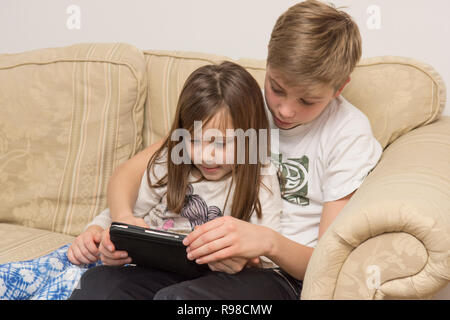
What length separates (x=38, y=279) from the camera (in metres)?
1.19

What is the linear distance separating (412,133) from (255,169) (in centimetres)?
45

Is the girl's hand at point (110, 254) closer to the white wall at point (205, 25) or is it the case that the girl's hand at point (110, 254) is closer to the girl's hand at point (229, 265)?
the girl's hand at point (229, 265)

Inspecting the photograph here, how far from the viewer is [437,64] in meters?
1.58

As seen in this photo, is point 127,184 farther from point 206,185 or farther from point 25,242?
point 25,242

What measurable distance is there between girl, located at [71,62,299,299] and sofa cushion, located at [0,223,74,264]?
0.66ft

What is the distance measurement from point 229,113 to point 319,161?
26 cm

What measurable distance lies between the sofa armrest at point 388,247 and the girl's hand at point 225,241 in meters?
0.13

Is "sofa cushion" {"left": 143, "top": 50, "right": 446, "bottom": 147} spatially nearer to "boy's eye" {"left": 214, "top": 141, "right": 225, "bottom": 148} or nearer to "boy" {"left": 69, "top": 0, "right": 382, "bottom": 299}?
"boy" {"left": 69, "top": 0, "right": 382, "bottom": 299}

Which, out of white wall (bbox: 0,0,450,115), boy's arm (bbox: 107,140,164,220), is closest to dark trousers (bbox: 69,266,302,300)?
boy's arm (bbox: 107,140,164,220)

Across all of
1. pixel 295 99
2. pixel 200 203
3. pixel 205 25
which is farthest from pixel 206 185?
pixel 205 25

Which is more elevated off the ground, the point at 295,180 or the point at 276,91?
the point at 276,91

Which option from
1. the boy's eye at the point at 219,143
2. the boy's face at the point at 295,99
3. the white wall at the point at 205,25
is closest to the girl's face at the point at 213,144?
the boy's eye at the point at 219,143

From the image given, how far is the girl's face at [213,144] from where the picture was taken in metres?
1.15
